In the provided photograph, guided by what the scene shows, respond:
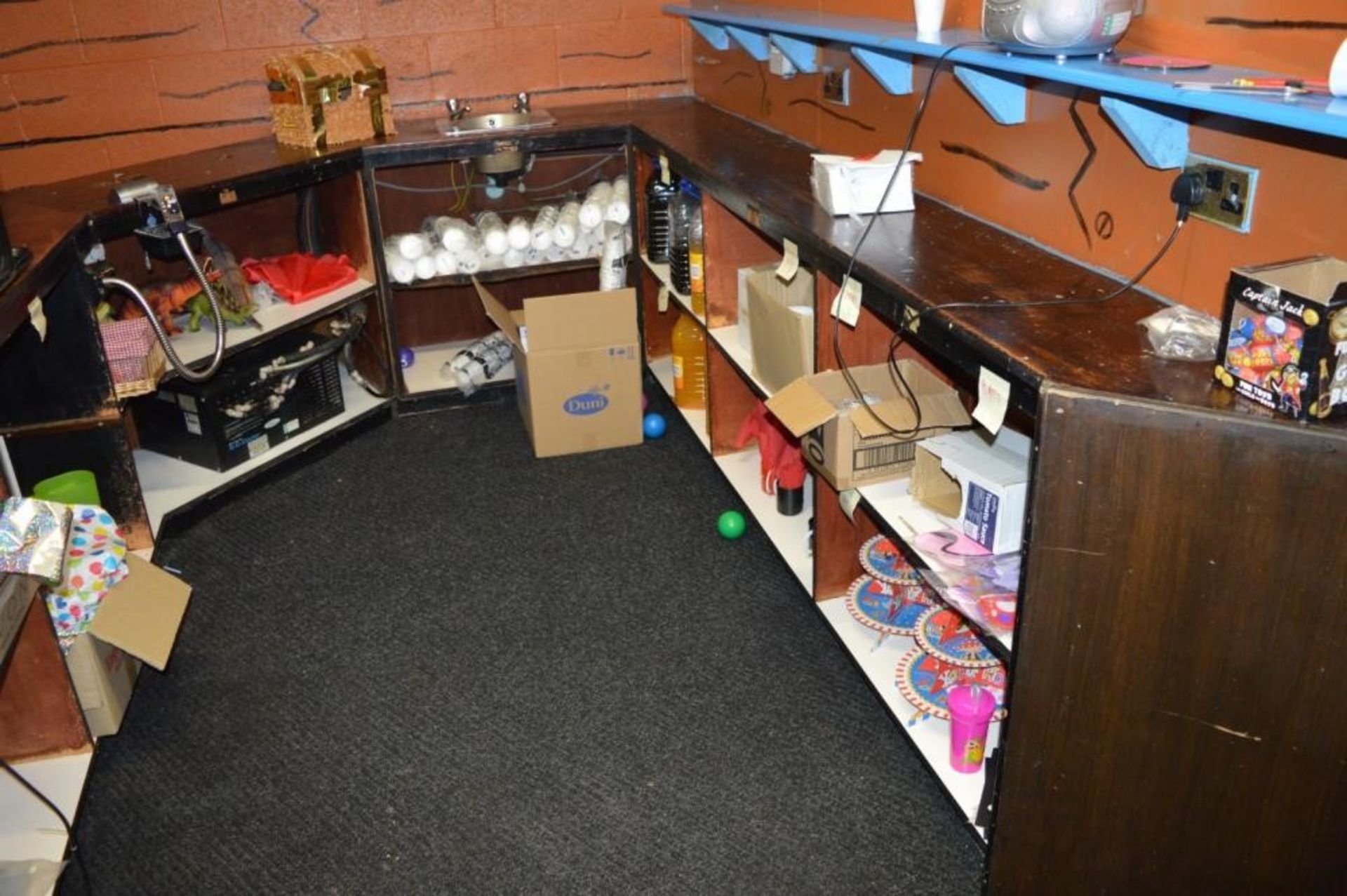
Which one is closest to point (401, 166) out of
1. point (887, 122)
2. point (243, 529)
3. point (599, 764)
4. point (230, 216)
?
point (230, 216)

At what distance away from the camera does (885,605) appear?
7.76ft

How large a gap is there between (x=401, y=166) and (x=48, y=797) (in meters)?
2.51

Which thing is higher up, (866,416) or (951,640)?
(866,416)

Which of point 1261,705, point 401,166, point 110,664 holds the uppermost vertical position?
point 401,166

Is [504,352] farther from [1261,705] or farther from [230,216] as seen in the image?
[1261,705]

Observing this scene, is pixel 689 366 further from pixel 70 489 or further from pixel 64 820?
pixel 64 820

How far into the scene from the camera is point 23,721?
79.6 inches

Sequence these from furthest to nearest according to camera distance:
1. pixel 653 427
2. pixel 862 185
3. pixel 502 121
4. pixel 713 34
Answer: pixel 502 121 < pixel 713 34 < pixel 653 427 < pixel 862 185

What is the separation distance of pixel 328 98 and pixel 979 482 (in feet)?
8.30

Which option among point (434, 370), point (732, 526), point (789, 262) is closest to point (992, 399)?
point (789, 262)

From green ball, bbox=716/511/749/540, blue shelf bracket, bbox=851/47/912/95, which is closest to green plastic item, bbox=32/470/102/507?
green ball, bbox=716/511/749/540

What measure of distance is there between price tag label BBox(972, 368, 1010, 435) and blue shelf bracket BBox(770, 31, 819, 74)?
1567 mm

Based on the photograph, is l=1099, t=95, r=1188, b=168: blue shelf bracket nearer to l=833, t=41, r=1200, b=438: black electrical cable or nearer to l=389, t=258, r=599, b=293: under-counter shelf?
l=833, t=41, r=1200, b=438: black electrical cable

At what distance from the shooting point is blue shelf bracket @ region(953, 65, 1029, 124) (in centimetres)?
201
